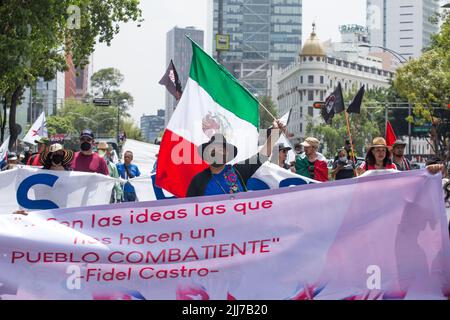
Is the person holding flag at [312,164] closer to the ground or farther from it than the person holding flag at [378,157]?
closer to the ground

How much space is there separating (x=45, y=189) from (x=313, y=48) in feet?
489

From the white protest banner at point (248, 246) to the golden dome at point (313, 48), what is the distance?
15203 centimetres

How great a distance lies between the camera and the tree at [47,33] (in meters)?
24.6

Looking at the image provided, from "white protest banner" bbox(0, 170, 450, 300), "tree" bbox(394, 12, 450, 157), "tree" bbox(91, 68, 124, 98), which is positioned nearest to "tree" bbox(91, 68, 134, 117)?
"tree" bbox(91, 68, 124, 98)

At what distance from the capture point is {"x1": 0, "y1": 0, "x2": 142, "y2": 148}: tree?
80.7 ft

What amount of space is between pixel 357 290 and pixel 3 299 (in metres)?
2.27

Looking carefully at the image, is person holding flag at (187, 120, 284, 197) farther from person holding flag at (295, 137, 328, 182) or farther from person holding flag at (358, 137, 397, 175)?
person holding flag at (295, 137, 328, 182)

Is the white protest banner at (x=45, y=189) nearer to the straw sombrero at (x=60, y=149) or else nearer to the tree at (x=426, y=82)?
the straw sombrero at (x=60, y=149)

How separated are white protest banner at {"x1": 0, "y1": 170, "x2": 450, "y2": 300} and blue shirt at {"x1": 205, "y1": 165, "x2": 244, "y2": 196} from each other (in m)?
1.10

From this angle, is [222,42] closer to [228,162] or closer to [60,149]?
[60,149]

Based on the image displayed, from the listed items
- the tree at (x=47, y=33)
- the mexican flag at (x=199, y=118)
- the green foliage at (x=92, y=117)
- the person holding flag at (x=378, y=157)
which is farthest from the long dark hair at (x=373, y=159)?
the green foliage at (x=92, y=117)

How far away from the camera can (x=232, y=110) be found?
7543 mm

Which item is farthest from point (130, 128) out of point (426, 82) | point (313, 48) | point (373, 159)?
point (373, 159)
